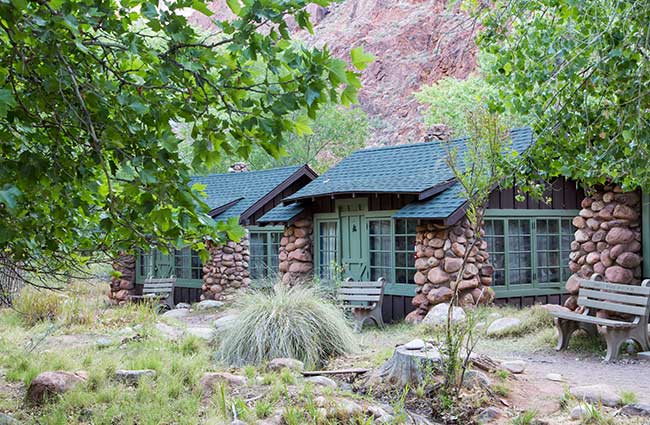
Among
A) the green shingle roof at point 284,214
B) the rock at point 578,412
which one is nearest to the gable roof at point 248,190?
the green shingle roof at point 284,214

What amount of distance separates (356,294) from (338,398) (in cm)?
603

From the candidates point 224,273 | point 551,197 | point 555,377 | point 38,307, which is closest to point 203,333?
point 38,307

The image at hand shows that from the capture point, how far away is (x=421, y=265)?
38.3 ft

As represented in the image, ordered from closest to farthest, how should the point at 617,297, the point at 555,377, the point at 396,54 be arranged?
1. the point at 555,377
2. the point at 617,297
3. the point at 396,54

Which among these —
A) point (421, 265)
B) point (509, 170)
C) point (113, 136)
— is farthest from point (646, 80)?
point (421, 265)

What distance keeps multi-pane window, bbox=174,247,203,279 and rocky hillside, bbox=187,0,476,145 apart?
26558mm

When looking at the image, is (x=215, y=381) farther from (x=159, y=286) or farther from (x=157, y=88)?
(x=159, y=286)

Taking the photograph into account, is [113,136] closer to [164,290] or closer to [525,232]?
[525,232]

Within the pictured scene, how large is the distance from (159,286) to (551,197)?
9.47m

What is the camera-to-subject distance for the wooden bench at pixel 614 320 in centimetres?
797

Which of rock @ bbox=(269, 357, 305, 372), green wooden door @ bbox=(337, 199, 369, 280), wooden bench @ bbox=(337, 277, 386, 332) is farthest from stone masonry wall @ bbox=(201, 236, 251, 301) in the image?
rock @ bbox=(269, 357, 305, 372)

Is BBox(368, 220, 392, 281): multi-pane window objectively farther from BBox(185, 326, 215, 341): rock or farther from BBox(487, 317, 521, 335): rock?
BBox(185, 326, 215, 341): rock


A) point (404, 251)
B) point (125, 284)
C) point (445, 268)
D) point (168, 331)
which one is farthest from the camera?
point (125, 284)

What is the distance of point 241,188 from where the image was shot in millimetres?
18312
